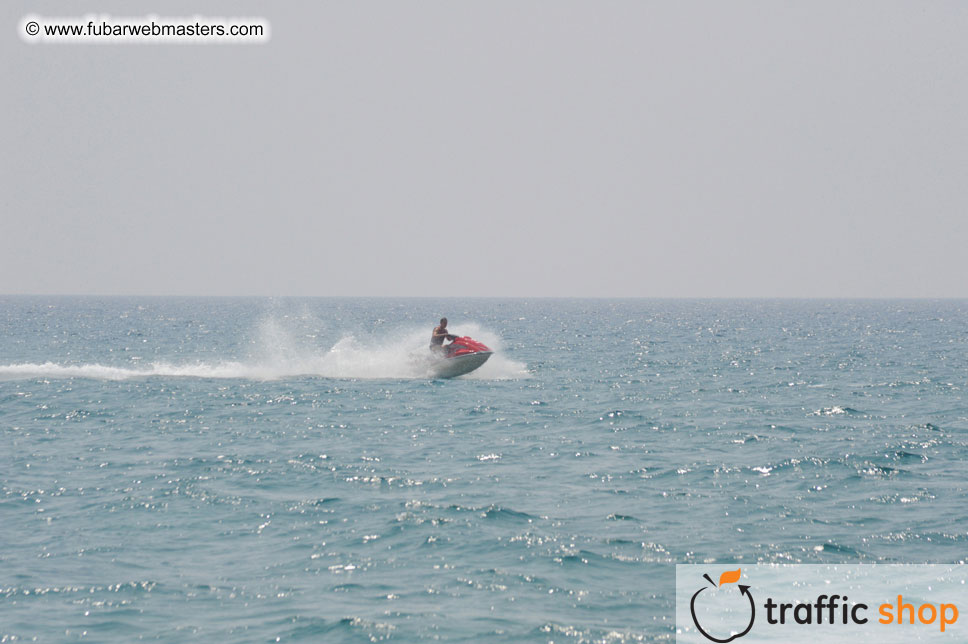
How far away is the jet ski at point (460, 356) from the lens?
33.4m

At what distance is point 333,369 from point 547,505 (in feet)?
86.6

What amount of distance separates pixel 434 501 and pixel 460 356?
58.8 feet

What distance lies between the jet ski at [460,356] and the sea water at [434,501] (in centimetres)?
105

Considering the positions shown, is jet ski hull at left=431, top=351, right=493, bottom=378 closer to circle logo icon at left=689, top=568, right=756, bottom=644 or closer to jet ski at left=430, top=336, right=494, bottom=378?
jet ski at left=430, top=336, right=494, bottom=378

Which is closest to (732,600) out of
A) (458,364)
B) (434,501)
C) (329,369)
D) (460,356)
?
(434,501)

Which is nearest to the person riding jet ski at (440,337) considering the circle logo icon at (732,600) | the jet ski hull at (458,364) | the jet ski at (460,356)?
the jet ski at (460,356)

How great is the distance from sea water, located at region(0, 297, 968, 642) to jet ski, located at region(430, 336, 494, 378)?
105cm

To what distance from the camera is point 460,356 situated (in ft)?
110

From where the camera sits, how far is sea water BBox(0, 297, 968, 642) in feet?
35.1

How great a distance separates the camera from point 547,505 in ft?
50.5

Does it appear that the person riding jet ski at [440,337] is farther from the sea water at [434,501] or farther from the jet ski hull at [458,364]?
the sea water at [434,501]

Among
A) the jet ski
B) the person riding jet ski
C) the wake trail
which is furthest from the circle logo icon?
the wake trail

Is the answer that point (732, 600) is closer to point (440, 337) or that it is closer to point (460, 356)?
point (460, 356)

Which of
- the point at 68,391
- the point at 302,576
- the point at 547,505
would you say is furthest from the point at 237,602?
→ the point at 68,391
